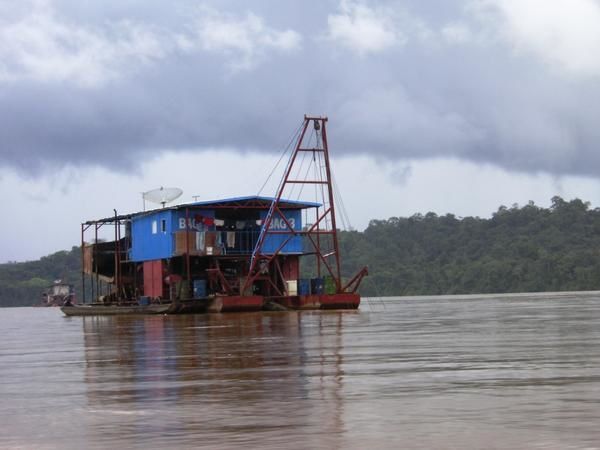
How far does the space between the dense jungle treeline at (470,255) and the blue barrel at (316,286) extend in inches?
3060

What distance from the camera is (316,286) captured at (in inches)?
2290

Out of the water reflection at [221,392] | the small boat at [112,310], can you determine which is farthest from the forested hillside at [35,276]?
the water reflection at [221,392]

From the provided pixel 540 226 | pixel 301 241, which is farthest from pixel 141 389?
pixel 540 226

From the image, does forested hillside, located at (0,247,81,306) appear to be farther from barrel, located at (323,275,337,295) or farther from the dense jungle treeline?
barrel, located at (323,275,337,295)

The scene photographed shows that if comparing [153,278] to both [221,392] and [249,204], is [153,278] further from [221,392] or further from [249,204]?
[221,392]

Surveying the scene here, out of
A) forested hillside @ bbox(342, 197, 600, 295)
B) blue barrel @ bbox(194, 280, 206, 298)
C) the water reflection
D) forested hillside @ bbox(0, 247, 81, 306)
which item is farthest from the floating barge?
forested hillside @ bbox(0, 247, 81, 306)

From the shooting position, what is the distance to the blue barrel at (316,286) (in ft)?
190

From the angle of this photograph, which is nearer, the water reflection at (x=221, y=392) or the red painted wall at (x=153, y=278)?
the water reflection at (x=221, y=392)

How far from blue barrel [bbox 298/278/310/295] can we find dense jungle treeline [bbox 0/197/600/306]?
77.9m

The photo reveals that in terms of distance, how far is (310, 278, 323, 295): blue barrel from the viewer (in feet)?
190

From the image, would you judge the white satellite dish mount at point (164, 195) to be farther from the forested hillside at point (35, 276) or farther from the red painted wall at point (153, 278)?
the forested hillside at point (35, 276)

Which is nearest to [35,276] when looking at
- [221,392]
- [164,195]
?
[164,195]

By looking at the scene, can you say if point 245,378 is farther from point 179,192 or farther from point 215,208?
point 179,192

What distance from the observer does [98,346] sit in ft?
82.1
